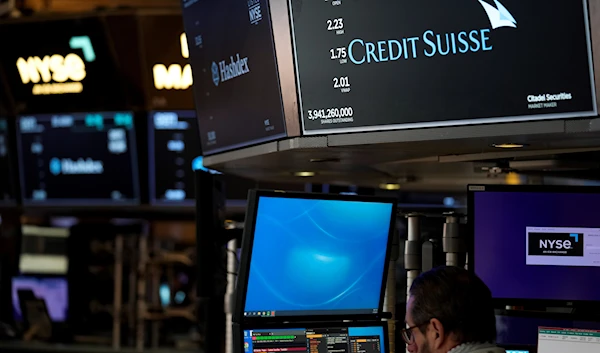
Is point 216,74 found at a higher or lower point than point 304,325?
higher

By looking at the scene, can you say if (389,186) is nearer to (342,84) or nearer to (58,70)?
(342,84)

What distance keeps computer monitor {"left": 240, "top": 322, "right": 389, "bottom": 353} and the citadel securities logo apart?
0.89m

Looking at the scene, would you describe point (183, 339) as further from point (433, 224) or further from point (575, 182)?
point (433, 224)

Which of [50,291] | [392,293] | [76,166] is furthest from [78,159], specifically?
[392,293]

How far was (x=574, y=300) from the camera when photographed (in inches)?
136

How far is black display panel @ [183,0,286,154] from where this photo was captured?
377cm

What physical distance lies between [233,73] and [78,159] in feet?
10.1

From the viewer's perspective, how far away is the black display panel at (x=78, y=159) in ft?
22.3

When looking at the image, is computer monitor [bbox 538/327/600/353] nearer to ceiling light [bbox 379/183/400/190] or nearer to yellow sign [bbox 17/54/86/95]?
ceiling light [bbox 379/183/400/190]

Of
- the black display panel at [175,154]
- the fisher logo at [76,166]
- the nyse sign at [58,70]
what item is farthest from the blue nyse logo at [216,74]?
the fisher logo at [76,166]

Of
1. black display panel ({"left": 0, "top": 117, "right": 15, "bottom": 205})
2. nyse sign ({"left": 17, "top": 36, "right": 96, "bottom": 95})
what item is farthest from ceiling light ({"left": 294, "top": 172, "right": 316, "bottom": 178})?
black display panel ({"left": 0, "top": 117, "right": 15, "bottom": 205})

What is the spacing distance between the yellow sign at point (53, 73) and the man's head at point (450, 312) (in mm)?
4409

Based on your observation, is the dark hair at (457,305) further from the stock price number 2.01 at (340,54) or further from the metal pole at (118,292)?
the metal pole at (118,292)

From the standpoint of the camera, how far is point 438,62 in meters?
3.27
